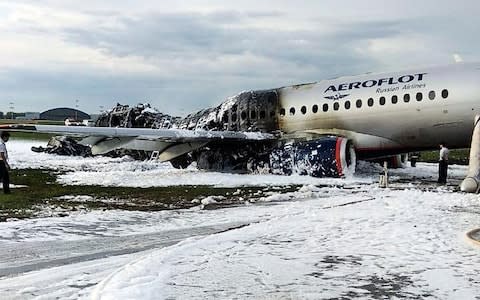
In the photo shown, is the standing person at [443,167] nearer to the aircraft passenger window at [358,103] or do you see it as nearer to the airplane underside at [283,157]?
the airplane underside at [283,157]

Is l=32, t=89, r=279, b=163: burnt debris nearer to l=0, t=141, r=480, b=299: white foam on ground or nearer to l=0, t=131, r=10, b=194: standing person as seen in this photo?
l=0, t=131, r=10, b=194: standing person

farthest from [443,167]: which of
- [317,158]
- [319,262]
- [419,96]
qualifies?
[319,262]

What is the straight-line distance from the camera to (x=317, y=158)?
754 inches

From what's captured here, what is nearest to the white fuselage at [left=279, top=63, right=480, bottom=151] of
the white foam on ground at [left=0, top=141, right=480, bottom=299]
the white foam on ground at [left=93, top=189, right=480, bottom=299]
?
the white foam on ground at [left=0, top=141, right=480, bottom=299]

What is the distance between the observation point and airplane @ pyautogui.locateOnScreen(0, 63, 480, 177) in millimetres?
18719

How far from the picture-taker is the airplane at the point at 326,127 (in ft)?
61.4

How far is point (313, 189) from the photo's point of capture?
15.6 metres

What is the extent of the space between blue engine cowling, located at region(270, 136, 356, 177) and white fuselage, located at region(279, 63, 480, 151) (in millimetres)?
1072

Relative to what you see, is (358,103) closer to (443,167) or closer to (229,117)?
(443,167)

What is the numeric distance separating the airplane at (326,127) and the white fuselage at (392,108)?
0.10 ft

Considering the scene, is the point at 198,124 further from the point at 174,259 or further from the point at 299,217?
the point at 174,259

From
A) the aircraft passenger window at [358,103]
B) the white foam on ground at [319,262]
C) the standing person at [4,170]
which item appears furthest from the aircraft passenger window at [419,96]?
the standing person at [4,170]

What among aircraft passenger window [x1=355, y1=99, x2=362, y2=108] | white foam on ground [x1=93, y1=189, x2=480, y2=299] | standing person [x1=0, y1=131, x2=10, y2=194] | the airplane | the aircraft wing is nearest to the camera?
white foam on ground [x1=93, y1=189, x2=480, y2=299]

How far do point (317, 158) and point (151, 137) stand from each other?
5.70 meters
